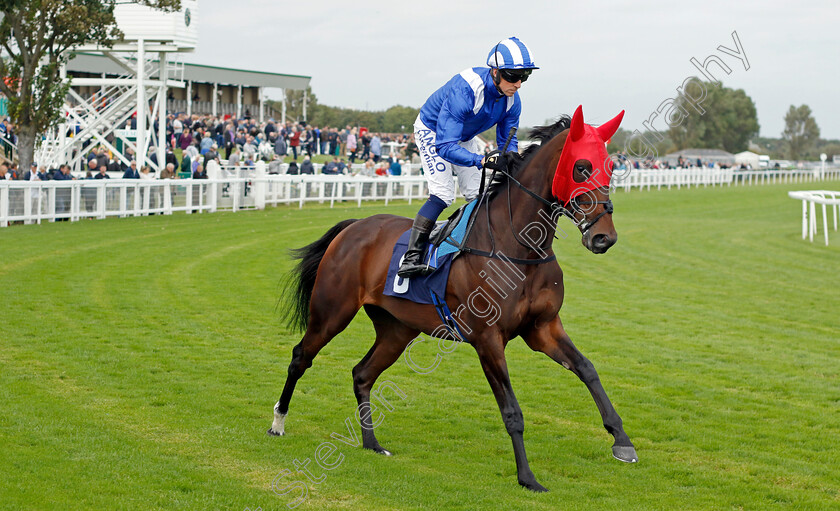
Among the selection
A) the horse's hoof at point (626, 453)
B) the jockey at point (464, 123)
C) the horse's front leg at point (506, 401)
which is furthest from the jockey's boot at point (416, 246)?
the horse's hoof at point (626, 453)

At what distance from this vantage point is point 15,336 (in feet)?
26.6

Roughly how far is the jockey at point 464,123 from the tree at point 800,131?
121 meters

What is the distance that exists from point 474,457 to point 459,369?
238 centimetres

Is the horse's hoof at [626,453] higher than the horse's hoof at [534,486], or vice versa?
the horse's hoof at [626,453]

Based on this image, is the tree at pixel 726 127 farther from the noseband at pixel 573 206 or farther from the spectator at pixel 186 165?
the noseband at pixel 573 206

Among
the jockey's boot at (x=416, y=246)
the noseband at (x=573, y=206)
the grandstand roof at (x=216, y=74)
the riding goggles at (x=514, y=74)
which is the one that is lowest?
the jockey's boot at (x=416, y=246)

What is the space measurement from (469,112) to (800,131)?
Result: 400 feet

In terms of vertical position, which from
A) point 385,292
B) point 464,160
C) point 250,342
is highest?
point 464,160

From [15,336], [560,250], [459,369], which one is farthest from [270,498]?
[560,250]

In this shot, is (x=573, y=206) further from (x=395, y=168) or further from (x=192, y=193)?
(x=395, y=168)

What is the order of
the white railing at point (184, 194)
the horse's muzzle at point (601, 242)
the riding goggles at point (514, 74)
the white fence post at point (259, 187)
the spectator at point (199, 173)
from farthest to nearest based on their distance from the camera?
the white fence post at point (259, 187) → the spectator at point (199, 173) → the white railing at point (184, 194) → the riding goggles at point (514, 74) → the horse's muzzle at point (601, 242)

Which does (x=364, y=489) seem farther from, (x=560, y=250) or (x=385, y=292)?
(x=560, y=250)

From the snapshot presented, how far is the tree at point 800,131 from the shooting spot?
379 ft

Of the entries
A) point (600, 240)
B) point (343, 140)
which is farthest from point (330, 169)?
point (600, 240)
